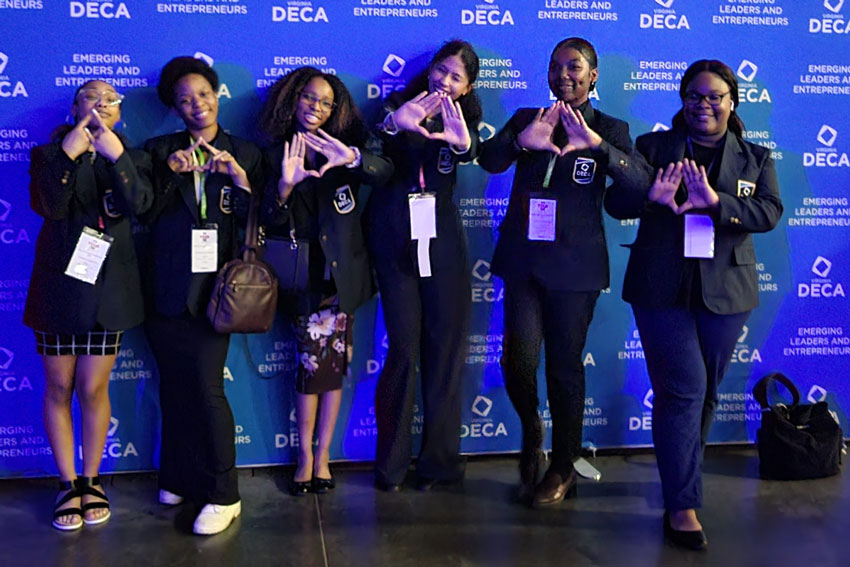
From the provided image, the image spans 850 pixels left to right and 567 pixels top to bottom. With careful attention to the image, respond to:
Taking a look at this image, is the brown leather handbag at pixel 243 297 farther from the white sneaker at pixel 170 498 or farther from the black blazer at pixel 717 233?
the black blazer at pixel 717 233

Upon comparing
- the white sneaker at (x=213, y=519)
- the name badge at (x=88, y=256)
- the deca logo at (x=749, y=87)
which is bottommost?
the white sneaker at (x=213, y=519)

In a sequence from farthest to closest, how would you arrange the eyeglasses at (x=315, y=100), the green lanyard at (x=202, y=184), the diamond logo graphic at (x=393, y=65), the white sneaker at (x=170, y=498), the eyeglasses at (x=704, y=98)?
the diamond logo graphic at (x=393, y=65) → the white sneaker at (x=170, y=498) → the eyeglasses at (x=315, y=100) → the green lanyard at (x=202, y=184) → the eyeglasses at (x=704, y=98)

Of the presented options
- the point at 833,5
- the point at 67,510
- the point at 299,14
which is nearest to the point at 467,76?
the point at 299,14

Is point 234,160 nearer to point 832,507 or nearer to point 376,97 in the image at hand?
point 376,97

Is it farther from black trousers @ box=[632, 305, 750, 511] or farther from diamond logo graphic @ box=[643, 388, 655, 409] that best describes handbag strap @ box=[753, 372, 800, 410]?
black trousers @ box=[632, 305, 750, 511]

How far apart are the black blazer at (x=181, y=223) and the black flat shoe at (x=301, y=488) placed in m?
0.87

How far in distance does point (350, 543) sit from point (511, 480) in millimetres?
854

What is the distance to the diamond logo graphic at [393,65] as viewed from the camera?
341 cm

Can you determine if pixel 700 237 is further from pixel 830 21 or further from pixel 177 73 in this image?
pixel 177 73

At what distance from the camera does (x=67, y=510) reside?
3.01m

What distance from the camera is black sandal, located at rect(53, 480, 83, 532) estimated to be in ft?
9.75

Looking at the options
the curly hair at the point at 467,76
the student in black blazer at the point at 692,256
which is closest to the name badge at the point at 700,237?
the student in black blazer at the point at 692,256

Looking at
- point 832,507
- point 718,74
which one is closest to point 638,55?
point 718,74

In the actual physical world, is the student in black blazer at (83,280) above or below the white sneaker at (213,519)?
above
